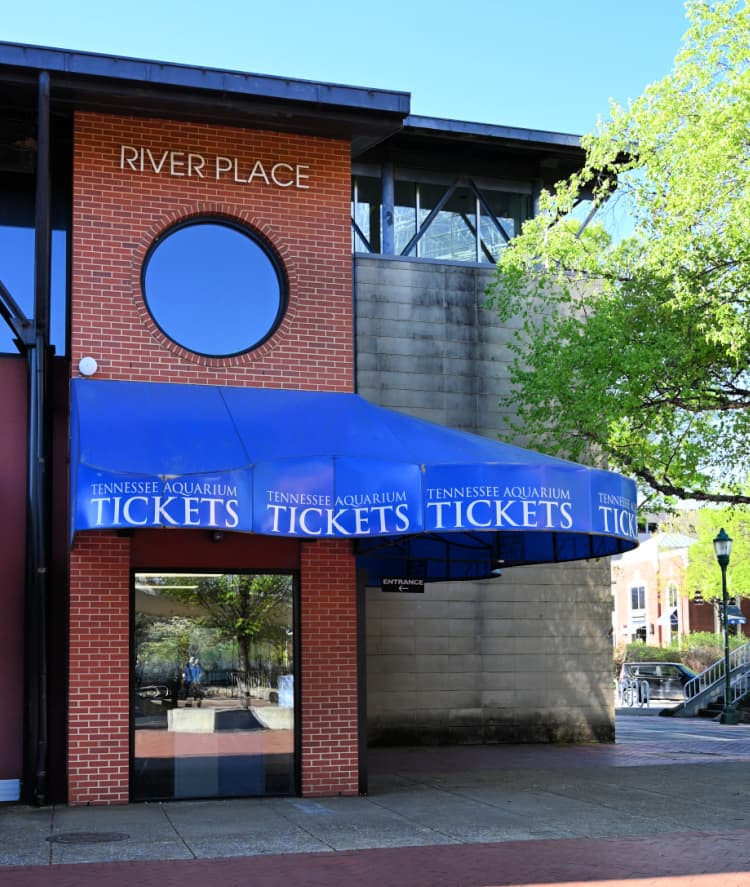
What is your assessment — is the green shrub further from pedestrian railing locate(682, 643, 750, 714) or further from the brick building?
the brick building

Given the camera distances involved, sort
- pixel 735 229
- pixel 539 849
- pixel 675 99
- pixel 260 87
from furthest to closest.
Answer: pixel 675 99
pixel 735 229
pixel 260 87
pixel 539 849

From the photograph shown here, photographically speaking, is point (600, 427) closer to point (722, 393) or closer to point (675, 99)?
point (722, 393)

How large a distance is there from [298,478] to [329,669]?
306cm

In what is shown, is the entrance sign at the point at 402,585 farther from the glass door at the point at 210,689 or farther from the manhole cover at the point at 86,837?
the manhole cover at the point at 86,837

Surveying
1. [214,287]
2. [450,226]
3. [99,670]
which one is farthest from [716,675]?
[99,670]

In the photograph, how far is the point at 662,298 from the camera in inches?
700

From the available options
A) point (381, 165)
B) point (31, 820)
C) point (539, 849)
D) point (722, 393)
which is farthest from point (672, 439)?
point (31, 820)

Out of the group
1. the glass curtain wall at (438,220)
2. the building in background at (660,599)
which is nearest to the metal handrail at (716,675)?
the glass curtain wall at (438,220)

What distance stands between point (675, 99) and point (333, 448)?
29.1 feet

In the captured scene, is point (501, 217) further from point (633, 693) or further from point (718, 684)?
point (633, 693)

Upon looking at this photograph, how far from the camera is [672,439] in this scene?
64.1ft

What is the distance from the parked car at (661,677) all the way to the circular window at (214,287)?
2850 centimetres

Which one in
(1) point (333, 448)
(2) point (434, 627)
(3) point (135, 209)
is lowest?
(2) point (434, 627)

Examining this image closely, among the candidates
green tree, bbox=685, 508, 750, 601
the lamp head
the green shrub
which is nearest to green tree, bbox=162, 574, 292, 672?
the lamp head
